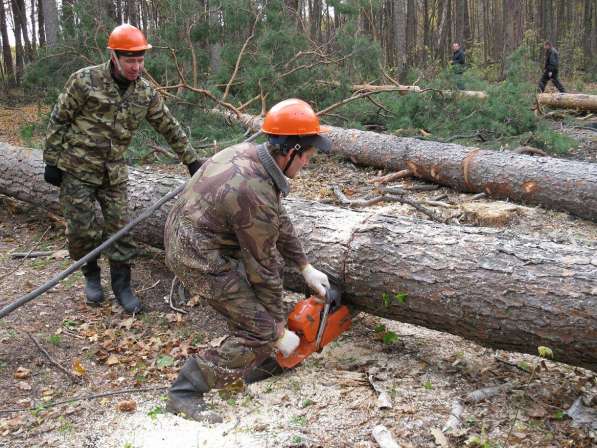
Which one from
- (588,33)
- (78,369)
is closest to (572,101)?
(78,369)

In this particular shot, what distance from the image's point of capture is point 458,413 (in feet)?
9.88

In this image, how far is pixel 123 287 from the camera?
4.36 meters

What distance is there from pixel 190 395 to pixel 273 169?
1366 mm

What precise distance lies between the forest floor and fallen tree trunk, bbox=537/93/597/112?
10.7 m

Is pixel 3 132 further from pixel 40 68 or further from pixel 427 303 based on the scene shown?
pixel 427 303

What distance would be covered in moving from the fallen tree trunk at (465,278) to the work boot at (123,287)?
1249 mm

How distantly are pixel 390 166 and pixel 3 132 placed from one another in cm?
810

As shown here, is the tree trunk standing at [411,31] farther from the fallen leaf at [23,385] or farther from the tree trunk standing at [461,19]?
the fallen leaf at [23,385]

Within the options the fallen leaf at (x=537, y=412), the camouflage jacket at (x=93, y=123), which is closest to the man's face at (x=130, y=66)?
the camouflage jacket at (x=93, y=123)

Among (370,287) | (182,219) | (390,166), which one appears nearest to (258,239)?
(182,219)

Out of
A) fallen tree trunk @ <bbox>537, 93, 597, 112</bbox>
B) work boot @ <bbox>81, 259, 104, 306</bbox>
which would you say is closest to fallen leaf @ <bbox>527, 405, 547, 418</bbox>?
work boot @ <bbox>81, 259, 104, 306</bbox>

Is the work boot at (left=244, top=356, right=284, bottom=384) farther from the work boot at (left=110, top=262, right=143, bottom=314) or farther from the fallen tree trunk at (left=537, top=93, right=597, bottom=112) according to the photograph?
the fallen tree trunk at (left=537, top=93, right=597, bottom=112)

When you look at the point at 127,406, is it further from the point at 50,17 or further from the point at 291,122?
the point at 50,17

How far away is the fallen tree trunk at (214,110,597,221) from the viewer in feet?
20.1
